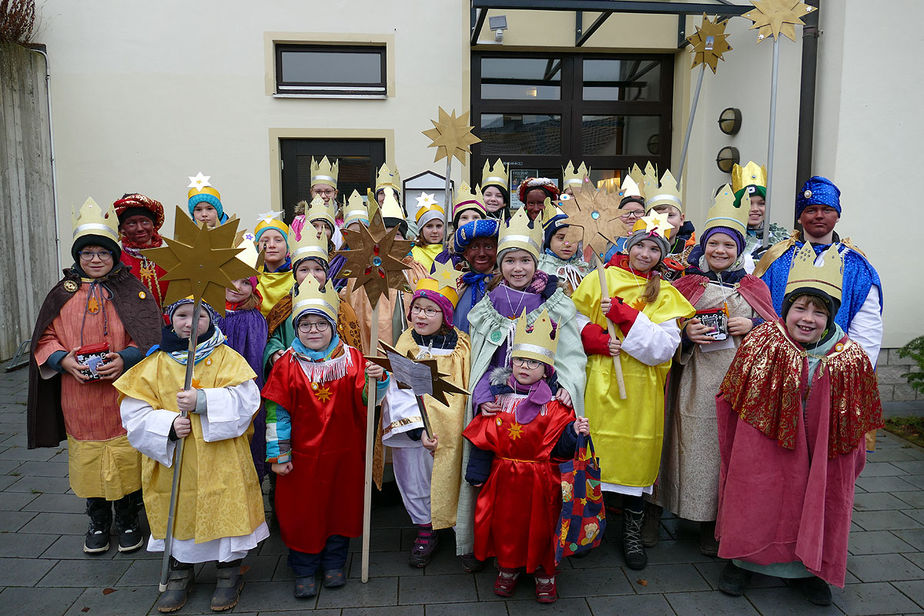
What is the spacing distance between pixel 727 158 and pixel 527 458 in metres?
6.53

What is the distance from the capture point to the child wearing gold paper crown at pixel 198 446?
297 cm

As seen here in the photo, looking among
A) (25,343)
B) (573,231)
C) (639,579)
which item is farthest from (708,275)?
(25,343)

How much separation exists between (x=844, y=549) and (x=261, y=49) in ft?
27.8

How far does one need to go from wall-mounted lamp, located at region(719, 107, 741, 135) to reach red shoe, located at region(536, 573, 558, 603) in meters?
6.83

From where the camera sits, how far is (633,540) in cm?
358

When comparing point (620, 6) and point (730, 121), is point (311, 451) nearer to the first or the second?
point (620, 6)

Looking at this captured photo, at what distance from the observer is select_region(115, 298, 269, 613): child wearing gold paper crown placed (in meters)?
2.97

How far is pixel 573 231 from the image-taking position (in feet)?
12.4

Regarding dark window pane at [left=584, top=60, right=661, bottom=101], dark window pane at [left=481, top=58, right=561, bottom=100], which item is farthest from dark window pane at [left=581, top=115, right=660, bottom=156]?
dark window pane at [left=481, top=58, right=561, bottom=100]

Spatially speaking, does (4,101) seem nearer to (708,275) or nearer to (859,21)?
(708,275)

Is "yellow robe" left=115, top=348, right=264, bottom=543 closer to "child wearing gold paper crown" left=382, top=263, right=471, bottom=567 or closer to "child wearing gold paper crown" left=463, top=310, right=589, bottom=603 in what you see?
"child wearing gold paper crown" left=382, top=263, right=471, bottom=567

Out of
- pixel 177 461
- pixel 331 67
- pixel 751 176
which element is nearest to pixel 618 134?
pixel 331 67

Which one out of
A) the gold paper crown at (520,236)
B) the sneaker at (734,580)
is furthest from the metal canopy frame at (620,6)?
the sneaker at (734,580)

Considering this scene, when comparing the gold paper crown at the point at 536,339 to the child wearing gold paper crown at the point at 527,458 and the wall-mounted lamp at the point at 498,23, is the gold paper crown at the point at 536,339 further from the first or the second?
the wall-mounted lamp at the point at 498,23
